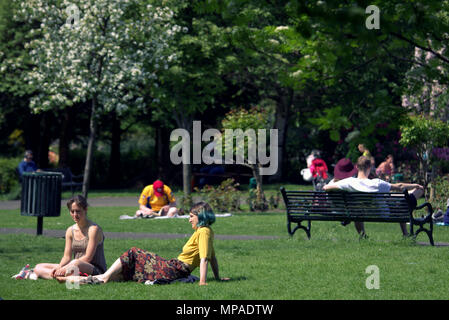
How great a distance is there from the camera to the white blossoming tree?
21578 mm

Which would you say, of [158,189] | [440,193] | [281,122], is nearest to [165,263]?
[158,189]

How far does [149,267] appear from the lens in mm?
8648

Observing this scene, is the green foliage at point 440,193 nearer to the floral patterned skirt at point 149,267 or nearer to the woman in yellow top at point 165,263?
the woman in yellow top at point 165,263

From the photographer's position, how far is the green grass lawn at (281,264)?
25.7 feet

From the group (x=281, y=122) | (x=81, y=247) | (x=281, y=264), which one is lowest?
(x=281, y=264)

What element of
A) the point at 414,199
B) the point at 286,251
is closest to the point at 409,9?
the point at 286,251

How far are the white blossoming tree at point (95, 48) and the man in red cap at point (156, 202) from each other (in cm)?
362

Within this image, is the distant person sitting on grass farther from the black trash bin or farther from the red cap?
the red cap

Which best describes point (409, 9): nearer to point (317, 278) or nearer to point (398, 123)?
point (398, 123)

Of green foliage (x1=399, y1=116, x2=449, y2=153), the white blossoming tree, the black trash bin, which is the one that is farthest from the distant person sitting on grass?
the white blossoming tree

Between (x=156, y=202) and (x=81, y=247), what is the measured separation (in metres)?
9.34

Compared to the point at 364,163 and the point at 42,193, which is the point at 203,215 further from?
the point at 42,193

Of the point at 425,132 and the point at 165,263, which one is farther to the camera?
the point at 425,132

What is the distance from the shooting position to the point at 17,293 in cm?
807
